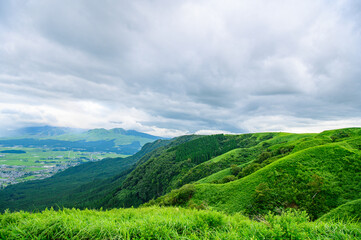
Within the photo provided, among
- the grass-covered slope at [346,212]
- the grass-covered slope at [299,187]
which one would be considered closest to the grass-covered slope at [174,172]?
the grass-covered slope at [299,187]

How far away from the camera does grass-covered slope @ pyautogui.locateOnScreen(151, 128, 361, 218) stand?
19484mm

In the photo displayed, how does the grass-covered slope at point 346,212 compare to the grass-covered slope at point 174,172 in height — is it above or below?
above

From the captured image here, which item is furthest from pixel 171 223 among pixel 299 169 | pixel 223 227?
pixel 299 169

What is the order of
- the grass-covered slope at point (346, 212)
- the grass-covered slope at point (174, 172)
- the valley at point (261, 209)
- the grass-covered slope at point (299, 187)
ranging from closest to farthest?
the valley at point (261, 209), the grass-covered slope at point (346, 212), the grass-covered slope at point (299, 187), the grass-covered slope at point (174, 172)

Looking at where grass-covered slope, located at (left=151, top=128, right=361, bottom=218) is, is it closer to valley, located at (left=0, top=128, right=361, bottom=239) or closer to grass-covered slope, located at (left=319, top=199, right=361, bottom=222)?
valley, located at (left=0, top=128, right=361, bottom=239)

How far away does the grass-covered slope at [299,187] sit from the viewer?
19484 mm

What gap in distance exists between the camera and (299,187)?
2158 cm

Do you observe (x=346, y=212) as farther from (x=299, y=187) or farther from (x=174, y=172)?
(x=174, y=172)

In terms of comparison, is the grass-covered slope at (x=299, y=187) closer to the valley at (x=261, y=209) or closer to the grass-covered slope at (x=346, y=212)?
the valley at (x=261, y=209)

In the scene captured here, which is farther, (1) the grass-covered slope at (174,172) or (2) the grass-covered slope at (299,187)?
(1) the grass-covered slope at (174,172)

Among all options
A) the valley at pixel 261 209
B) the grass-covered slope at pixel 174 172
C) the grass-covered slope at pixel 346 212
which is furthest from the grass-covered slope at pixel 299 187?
the grass-covered slope at pixel 174 172

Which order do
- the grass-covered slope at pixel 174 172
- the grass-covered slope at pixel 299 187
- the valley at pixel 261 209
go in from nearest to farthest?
the valley at pixel 261 209
the grass-covered slope at pixel 299 187
the grass-covered slope at pixel 174 172

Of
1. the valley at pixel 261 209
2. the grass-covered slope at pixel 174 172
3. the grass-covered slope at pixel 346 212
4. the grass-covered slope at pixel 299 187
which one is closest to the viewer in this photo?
the valley at pixel 261 209

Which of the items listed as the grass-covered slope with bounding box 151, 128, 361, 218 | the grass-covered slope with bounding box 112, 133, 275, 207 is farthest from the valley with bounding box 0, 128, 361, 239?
the grass-covered slope with bounding box 112, 133, 275, 207
